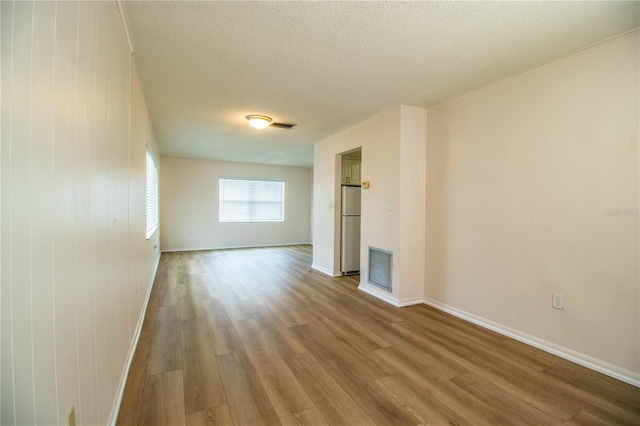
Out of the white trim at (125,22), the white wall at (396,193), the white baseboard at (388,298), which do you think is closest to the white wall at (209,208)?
the white wall at (396,193)

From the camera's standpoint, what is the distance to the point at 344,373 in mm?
2045

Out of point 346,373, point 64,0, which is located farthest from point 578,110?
point 64,0

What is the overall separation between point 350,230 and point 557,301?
3048 millimetres

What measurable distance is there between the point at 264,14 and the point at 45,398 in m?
2.13

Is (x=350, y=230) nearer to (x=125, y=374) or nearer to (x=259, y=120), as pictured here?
(x=259, y=120)

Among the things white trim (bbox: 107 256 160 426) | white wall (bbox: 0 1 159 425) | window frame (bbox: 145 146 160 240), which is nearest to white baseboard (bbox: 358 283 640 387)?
white trim (bbox: 107 256 160 426)

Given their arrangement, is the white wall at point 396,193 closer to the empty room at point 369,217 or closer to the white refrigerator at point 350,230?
the empty room at point 369,217

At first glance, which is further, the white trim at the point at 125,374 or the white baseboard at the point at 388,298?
the white baseboard at the point at 388,298

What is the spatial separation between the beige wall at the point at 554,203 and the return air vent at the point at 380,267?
0.69 meters

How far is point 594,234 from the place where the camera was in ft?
7.06

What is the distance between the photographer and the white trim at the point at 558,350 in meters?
2.00

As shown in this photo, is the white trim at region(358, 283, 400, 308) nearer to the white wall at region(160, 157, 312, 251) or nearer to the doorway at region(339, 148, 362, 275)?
the doorway at region(339, 148, 362, 275)

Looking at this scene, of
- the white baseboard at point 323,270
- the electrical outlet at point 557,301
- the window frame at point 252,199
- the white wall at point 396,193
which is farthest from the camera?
the window frame at point 252,199

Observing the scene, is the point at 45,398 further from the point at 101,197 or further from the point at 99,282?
the point at 101,197
